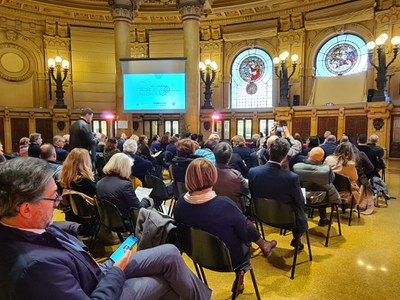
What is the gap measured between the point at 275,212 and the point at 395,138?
9.20 m

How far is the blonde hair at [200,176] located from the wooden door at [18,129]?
12658 mm

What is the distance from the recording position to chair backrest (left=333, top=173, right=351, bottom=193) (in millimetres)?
3770

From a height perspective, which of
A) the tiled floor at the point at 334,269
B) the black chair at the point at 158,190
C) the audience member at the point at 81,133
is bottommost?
the tiled floor at the point at 334,269

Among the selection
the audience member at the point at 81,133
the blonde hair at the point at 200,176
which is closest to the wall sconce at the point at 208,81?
the audience member at the point at 81,133

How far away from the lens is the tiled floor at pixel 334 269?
2408mm

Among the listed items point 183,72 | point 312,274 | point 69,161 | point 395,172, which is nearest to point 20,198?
point 69,161

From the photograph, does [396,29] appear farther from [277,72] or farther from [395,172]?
[395,172]

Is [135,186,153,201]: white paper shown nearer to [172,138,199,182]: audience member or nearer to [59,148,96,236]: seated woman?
[59,148,96,236]: seated woman

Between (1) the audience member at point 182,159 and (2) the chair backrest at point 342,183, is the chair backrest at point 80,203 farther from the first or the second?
(2) the chair backrest at point 342,183

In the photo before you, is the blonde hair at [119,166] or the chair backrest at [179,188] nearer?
the blonde hair at [119,166]

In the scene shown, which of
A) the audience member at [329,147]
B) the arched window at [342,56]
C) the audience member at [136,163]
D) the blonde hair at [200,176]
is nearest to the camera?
the blonde hair at [200,176]

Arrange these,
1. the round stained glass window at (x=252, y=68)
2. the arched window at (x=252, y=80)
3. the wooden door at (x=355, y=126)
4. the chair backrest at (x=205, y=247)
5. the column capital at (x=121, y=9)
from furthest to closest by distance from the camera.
→ 1. the round stained glass window at (x=252, y=68)
2. the arched window at (x=252, y=80)
3. the column capital at (x=121, y=9)
4. the wooden door at (x=355, y=126)
5. the chair backrest at (x=205, y=247)

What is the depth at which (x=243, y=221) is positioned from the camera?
2.04m

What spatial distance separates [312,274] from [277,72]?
1154cm
